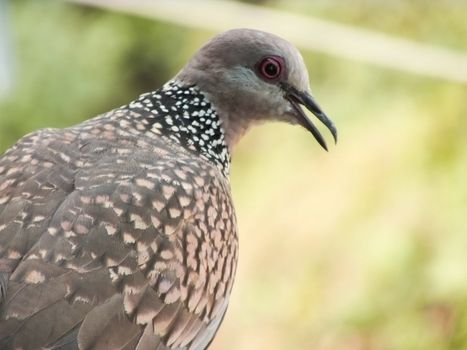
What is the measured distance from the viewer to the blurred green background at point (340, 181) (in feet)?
21.3

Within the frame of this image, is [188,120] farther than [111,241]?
Yes

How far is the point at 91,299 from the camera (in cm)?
327

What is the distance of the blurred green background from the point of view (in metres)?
6.49

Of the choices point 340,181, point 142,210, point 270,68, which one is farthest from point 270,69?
point 340,181

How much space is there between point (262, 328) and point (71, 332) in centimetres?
356

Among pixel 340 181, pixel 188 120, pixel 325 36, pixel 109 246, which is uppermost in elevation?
pixel 325 36

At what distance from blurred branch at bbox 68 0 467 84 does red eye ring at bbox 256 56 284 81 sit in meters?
3.09

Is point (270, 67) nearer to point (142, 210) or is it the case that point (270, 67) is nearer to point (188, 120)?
point (188, 120)

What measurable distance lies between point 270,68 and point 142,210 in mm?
898

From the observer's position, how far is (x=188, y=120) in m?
4.18

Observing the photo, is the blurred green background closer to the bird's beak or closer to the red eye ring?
the bird's beak

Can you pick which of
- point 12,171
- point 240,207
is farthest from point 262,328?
point 12,171

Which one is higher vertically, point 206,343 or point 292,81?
point 292,81

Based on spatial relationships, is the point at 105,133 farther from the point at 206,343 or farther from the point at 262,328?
the point at 262,328
